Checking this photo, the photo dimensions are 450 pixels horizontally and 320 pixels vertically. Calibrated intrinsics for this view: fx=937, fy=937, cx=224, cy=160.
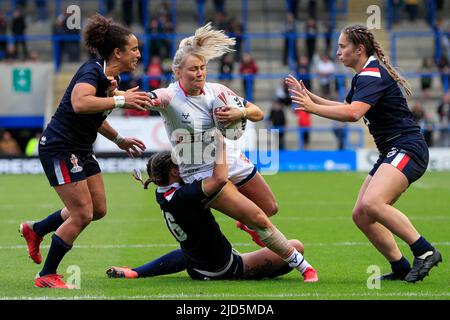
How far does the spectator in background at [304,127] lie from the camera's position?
26.5m

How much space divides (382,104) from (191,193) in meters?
1.86

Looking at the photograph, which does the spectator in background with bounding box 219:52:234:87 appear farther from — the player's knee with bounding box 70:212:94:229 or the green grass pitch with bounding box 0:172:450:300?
the player's knee with bounding box 70:212:94:229

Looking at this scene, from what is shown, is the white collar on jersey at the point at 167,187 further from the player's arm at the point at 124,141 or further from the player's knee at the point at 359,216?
the player's knee at the point at 359,216

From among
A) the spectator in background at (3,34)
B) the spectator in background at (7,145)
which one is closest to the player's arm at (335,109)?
the spectator in background at (7,145)

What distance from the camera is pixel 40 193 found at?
1817 centimetres

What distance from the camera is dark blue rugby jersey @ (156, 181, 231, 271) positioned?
790cm

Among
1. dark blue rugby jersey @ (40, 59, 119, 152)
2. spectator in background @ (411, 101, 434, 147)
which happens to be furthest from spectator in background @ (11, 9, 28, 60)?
dark blue rugby jersey @ (40, 59, 119, 152)

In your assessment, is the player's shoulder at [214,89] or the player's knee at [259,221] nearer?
the player's knee at [259,221]

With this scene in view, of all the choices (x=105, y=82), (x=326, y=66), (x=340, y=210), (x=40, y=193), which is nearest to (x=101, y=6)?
(x=326, y=66)

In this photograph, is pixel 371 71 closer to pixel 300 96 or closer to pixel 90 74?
pixel 300 96

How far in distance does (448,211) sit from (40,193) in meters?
7.93

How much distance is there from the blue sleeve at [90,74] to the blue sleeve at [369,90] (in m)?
2.19

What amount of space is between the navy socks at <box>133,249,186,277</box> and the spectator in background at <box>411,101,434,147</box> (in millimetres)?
17895

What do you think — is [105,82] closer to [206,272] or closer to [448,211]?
[206,272]
